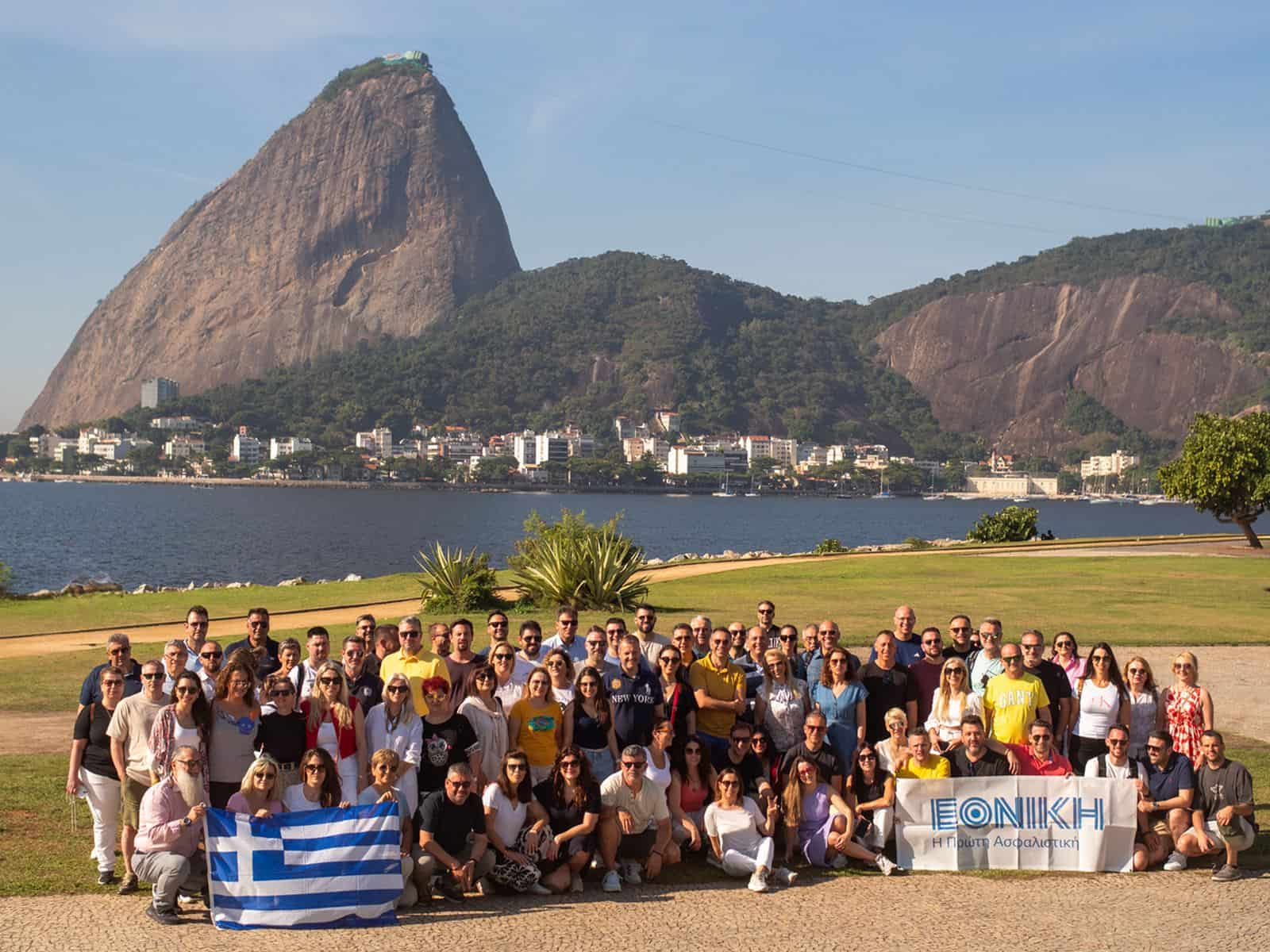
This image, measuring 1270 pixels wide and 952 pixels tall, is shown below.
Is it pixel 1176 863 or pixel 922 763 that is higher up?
pixel 922 763

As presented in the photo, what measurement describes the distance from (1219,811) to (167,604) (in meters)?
21.4

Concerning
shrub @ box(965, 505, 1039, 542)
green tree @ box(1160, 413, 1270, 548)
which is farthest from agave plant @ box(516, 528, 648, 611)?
shrub @ box(965, 505, 1039, 542)

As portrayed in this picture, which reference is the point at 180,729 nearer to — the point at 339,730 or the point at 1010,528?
the point at 339,730

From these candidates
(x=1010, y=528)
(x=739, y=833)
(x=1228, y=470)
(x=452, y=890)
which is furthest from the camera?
(x=1010, y=528)

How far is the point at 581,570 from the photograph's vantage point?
2488cm

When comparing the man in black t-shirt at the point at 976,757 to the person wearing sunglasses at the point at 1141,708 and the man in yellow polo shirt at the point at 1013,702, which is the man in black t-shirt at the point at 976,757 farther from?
the person wearing sunglasses at the point at 1141,708

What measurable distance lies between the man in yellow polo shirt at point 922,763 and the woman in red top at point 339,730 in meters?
3.85

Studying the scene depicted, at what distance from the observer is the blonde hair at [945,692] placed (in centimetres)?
1017

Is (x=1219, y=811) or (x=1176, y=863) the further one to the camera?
(x=1176, y=863)

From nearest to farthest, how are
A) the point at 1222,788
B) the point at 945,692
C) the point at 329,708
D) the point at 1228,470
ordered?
1. the point at 329,708
2. the point at 1222,788
3. the point at 945,692
4. the point at 1228,470

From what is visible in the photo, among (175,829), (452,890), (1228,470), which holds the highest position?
(1228,470)

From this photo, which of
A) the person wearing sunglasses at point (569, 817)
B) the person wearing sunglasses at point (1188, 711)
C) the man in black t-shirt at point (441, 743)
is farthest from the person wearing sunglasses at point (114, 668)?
the person wearing sunglasses at point (1188, 711)

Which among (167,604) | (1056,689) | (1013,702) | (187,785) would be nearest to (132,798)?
(187,785)

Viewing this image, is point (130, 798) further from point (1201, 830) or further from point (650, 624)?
point (1201, 830)
